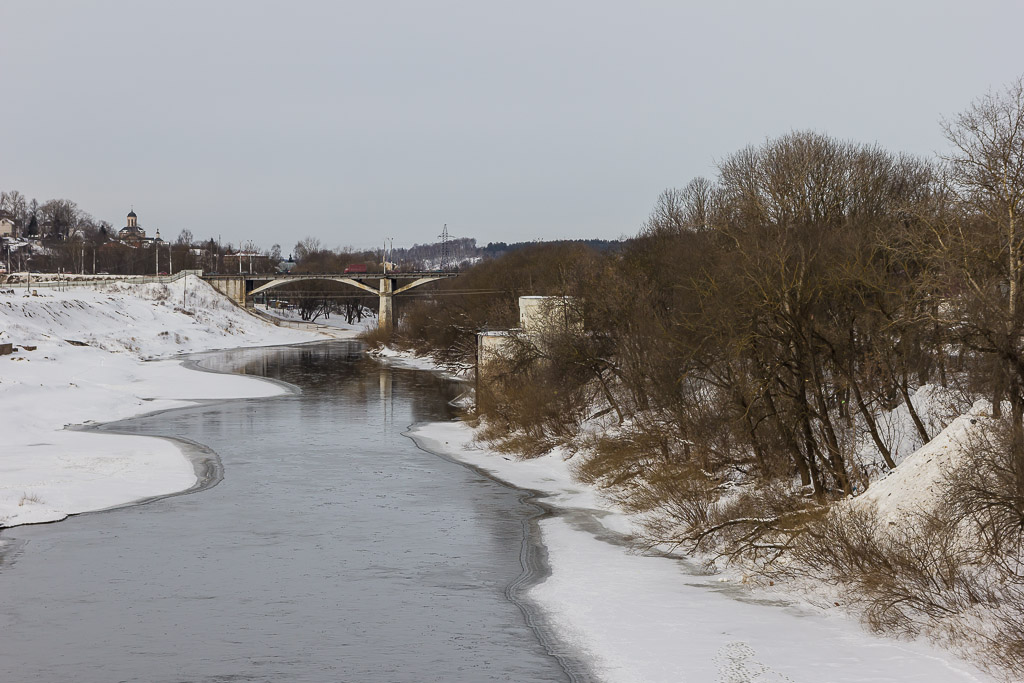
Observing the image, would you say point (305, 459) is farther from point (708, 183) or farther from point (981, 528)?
point (708, 183)

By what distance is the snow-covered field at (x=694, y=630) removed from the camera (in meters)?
13.2

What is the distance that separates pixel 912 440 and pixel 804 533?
26.1ft

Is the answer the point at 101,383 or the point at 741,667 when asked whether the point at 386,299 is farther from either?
the point at 741,667

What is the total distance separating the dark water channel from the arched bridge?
82.9m

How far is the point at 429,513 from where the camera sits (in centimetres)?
2361

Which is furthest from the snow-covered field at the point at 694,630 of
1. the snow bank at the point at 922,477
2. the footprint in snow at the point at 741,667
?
the snow bank at the point at 922,477

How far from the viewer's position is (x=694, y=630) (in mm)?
15047

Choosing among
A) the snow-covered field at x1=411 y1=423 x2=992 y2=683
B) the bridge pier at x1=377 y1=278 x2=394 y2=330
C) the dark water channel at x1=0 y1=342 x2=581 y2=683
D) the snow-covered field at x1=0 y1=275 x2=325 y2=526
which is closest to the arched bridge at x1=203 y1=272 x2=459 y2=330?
the bridge pier at x1=377 y1=278 x2=394 y2=330

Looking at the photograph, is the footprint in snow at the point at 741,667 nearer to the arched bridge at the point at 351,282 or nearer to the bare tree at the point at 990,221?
the bare tree at the point at 990,221

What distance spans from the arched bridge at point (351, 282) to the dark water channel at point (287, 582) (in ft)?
272

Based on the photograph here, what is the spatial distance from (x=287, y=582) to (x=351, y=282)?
336 ft

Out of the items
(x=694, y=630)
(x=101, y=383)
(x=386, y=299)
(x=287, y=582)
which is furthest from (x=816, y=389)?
(x=386, y=299)

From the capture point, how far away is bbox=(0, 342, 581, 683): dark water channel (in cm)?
1359

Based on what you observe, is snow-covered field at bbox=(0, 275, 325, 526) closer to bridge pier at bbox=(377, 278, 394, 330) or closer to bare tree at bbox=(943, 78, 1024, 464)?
bridge pier at bbox=(377, 278, 394, 330)
